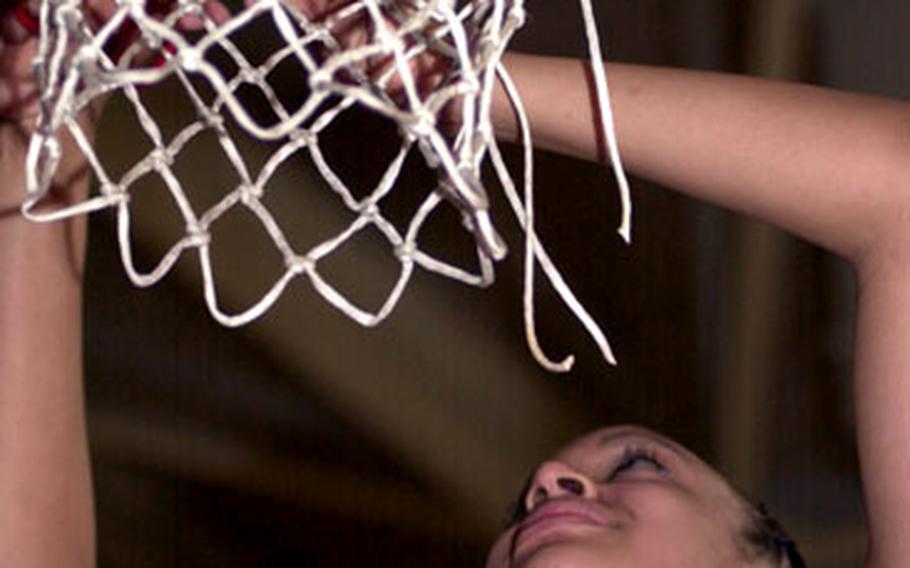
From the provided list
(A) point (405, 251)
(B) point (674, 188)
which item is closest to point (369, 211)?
(A) point (405, 251)

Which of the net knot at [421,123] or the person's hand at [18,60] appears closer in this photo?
the net knot at [421,123]

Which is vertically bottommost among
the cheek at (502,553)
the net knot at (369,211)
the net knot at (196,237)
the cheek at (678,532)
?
the cheek at (502,553)

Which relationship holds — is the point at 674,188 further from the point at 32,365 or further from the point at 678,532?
the point at 32,365

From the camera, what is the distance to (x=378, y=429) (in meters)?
1.62

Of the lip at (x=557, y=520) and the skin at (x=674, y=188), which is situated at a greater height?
the skin at (x=674, y=188)

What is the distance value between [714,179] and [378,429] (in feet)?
3.36

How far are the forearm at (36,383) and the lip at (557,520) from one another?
22 cm

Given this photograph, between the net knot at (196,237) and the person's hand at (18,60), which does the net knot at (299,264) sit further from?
the person's hand at (18,60)

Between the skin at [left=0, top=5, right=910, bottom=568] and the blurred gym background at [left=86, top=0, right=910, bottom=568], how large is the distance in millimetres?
705

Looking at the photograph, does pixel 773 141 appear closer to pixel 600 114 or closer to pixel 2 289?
pixel 600 114

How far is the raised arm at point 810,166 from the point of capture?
0.61 metres

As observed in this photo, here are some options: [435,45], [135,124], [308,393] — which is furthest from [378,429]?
[435,45]

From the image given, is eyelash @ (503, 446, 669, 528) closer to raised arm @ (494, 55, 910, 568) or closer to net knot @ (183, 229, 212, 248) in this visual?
raised arm @ (494, 55, 910, 568)

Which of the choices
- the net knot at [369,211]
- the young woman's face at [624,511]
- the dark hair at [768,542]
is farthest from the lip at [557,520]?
the net knot at [369,211]
